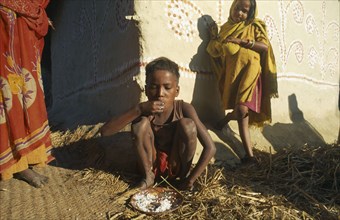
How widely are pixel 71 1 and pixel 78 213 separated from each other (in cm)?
516

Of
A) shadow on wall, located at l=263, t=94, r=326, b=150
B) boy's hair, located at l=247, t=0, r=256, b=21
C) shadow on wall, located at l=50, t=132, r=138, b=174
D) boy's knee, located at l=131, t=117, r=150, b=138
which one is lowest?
shadow on wall, located at l=263, t=94, r=326, b=150

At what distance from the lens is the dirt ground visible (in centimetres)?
196

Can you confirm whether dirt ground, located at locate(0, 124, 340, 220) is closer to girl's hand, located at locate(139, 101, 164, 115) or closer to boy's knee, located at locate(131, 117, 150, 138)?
boy's knee, located at locate(131, 117, 150, 138)

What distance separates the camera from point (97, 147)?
3189mm

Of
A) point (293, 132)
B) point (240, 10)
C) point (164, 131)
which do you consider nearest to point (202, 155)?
point (164, 131)

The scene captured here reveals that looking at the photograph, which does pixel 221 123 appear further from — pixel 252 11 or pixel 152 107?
pixel 152 107

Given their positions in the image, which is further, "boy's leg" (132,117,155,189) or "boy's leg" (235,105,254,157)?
"boy's leg" (235,105,254,157)

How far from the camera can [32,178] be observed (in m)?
2.40

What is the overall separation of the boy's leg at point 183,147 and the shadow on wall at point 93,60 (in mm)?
1129

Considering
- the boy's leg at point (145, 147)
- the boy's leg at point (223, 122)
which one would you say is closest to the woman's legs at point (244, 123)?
the boy's leg at point (223, 122)

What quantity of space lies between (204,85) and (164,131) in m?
1.58

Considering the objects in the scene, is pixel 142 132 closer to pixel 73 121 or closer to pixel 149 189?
pixel 149 189

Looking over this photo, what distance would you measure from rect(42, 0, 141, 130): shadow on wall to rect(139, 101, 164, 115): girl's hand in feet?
3.38

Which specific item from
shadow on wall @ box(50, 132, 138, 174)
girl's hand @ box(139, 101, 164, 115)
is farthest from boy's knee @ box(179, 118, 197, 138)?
shadow on wall @ box(50, 132, 138, 174)
